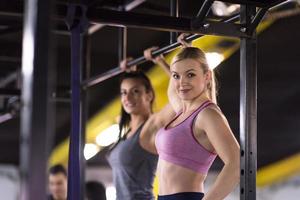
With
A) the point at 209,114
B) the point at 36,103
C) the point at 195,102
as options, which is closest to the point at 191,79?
the point at 195,102

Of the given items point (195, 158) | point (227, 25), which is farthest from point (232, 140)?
point (227, 25)

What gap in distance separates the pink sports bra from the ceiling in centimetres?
210

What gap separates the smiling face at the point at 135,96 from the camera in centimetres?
307

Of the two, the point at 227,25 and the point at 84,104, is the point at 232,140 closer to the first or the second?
the point at 227,25

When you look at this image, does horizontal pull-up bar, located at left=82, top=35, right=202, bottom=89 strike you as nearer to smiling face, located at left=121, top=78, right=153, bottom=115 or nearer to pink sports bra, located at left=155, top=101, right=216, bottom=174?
smiling face, located at left=121, top=78, right=153, bottom=115

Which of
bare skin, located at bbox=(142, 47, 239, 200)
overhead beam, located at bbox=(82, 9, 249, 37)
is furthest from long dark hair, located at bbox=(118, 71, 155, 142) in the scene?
overhead beam, located at bbox=(82, 9, 249, 37)

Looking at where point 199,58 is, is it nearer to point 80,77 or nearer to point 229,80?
point 80,77

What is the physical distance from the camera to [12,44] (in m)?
5.18

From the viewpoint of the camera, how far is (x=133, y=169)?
294cm

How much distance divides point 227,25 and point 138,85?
32.4 inches

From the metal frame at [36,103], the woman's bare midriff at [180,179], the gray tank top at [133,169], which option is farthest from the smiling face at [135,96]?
the metal frame at [36,103]

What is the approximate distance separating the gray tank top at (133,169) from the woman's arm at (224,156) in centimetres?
76

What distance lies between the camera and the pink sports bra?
2332mm

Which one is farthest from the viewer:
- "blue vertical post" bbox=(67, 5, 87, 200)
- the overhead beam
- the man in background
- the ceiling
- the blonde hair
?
the ceiling
